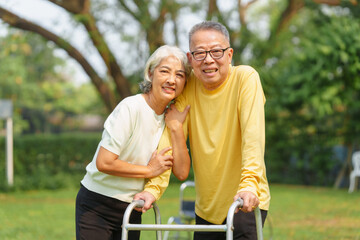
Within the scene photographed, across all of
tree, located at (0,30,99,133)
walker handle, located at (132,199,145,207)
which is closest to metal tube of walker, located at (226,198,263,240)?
walker handle, located at (132,199,145,207)

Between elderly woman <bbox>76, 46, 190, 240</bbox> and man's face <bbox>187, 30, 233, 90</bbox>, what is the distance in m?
0.14

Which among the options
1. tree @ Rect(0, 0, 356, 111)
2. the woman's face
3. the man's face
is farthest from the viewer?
tree @ Rect(0, 0, 356, 111)

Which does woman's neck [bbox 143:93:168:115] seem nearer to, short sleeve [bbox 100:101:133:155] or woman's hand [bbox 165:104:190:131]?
woman's hand [bbox 165:104:190:131]

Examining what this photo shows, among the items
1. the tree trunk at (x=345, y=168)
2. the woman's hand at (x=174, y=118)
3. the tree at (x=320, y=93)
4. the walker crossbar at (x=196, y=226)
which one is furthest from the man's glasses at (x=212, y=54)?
the tree trunk at (x=345, y=168)

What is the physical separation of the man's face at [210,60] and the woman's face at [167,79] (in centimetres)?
11

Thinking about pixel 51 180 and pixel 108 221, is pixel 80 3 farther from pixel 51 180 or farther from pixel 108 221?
pixel 108 221

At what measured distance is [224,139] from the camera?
8.65 ft

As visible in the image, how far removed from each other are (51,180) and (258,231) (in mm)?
12552

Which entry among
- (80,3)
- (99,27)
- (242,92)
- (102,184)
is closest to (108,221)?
(102,184)

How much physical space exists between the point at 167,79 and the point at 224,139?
1.47ft

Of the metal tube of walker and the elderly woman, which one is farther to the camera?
the elderly woman

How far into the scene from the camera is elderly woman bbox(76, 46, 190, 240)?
268 cm

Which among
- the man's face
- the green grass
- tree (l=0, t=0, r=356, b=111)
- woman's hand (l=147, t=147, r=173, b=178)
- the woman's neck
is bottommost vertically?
the green grass

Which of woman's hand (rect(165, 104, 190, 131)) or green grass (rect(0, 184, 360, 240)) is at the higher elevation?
woman's hand (rect(165, 104, 190, 131))
